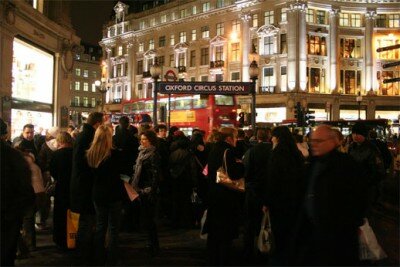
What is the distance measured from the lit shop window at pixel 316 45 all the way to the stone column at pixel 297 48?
1392 mm

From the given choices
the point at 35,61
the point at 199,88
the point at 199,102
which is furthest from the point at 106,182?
the point at 199,102

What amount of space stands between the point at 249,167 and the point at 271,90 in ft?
146

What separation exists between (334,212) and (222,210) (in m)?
2.74

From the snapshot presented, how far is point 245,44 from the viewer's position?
53562 millimetres

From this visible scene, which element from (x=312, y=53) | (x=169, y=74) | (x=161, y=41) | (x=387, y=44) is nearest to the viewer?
(x=169, y=74)

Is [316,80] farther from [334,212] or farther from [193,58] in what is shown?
[334,212]

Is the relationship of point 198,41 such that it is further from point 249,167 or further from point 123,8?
point 249,167

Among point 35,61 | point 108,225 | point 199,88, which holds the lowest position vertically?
point 108,225

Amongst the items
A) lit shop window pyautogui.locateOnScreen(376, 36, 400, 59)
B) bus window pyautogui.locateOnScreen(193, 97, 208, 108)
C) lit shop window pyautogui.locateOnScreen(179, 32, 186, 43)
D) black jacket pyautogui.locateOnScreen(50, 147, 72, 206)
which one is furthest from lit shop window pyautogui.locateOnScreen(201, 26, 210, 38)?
black jacket pyautogui.locateOnScreen(50, 147, 72, 206)

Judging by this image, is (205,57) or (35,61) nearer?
(35,61)

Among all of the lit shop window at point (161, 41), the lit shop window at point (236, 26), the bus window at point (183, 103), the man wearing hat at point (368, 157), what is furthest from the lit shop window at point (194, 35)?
the man wearing hat at point (368, 157)

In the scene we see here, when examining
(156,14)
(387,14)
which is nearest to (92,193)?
(387,14)

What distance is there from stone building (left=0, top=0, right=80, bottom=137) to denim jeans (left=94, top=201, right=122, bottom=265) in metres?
9.49

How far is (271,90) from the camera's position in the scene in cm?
5062
